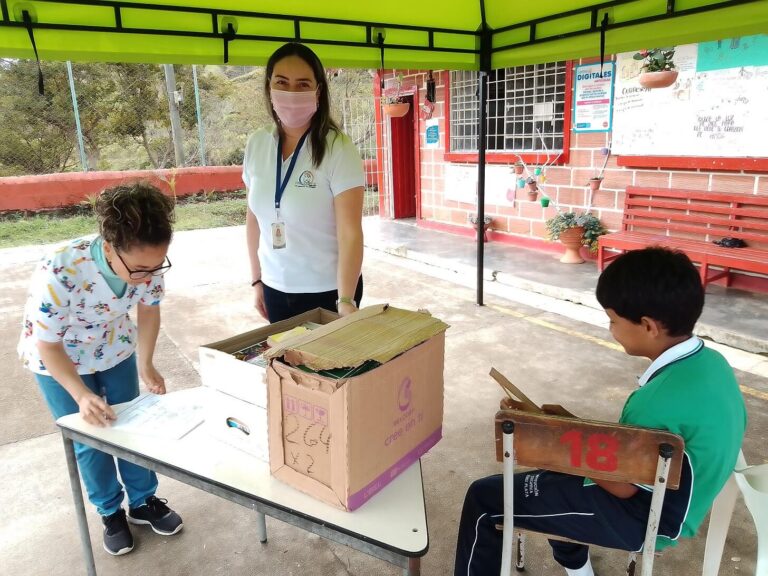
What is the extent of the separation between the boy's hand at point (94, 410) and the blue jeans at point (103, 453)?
361mm

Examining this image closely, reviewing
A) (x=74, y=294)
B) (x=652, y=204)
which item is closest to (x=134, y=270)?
(x=74, y=294)

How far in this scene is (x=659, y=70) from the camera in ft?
16.6

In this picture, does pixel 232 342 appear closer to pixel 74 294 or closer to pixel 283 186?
pixel 74 294

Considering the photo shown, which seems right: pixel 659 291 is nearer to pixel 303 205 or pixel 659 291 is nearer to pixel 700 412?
pixel 700 412

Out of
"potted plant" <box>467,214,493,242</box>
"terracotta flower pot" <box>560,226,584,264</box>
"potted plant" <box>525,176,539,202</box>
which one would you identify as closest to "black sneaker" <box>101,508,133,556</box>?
"terracotta flower pot" <box>560,226,584,264</box>

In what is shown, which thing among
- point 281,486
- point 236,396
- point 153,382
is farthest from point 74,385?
point 281,486

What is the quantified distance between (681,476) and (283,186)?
1.57 meters

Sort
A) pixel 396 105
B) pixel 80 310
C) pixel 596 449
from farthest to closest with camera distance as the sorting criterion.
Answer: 1. pixel 396 105
2. pixel 80 310
3. pixel 596 449

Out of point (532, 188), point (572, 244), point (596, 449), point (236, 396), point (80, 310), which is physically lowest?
point (572, 244)

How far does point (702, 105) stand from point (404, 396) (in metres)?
5.01

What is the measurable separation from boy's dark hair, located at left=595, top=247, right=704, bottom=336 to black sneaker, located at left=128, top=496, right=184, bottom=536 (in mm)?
1963

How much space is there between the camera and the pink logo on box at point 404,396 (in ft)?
4.34

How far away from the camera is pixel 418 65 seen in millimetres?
3818

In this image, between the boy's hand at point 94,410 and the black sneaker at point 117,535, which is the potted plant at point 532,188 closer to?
the black sneaker at point 117,535
